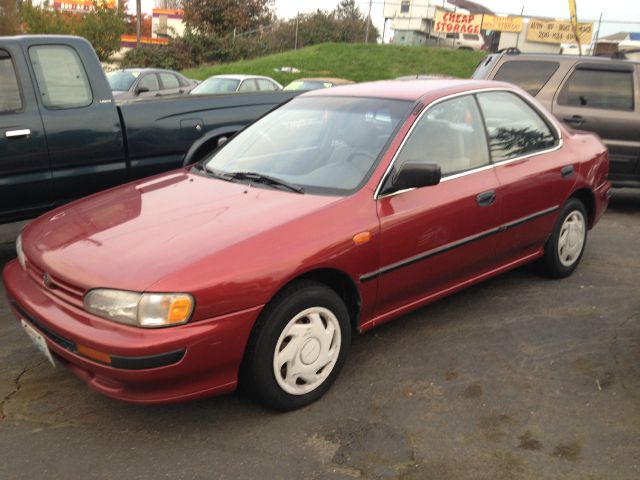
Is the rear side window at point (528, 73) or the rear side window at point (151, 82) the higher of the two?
the rear side window at point (528, 73)

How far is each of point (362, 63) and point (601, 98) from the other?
23.7 metres

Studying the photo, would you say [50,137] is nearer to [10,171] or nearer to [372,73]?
[10,171]

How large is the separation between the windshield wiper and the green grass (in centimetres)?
2445

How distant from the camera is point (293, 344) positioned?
9.95 feet

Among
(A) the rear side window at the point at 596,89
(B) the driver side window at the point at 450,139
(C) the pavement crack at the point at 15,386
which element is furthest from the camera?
(A) the rear side window at the point at 596,89

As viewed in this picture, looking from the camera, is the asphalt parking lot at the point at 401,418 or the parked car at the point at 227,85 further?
the parked car at the point at 227,85

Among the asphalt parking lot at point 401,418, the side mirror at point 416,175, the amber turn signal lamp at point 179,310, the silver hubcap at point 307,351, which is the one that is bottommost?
the asphalt parking lot at point 401,418

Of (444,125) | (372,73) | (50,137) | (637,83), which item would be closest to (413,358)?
(444,125)

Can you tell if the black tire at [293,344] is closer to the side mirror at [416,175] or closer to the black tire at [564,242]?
the side mirror at [416,175]

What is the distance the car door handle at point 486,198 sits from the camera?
389 centimetres

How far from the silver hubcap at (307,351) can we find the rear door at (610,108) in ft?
16.4

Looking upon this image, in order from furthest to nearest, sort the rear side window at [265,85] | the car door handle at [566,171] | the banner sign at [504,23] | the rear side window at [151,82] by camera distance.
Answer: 1. the banner sign at [504,23]
2. the rear side window at [265,85]
3. the rear side window at [151,82]
4. the car door handle at [566,171]

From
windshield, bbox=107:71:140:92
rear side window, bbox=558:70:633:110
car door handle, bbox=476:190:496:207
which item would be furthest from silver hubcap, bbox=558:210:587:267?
windshield, bbox=107:71:140:92

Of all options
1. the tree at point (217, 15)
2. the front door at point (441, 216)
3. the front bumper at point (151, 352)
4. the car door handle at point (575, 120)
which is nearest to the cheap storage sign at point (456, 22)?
the tree at point (217, 15)
